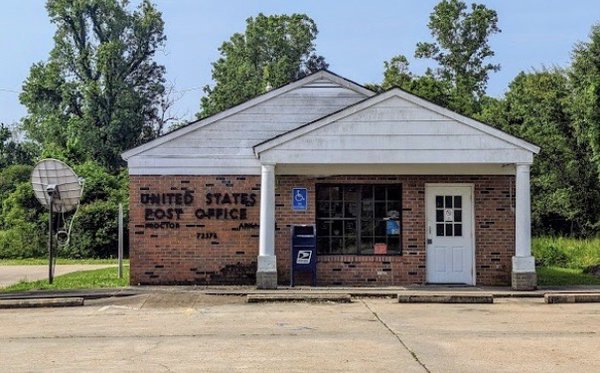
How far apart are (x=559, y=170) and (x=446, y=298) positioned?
22.9 metres

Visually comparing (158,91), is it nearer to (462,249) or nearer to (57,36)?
(57,36)

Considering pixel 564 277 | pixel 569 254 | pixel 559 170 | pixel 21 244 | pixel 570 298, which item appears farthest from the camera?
pixel 559 170

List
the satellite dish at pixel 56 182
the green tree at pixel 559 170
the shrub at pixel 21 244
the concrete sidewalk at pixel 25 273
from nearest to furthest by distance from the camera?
the satellite dish at pixel 56 182 → the concrete sidewalk at pixel 25 273 → the shrub at pixel 21 244 → the green tree at pixel 559 170

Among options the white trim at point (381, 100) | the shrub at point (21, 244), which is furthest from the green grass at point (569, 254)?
the shrub at point (21, 244)

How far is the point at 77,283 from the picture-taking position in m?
18.4

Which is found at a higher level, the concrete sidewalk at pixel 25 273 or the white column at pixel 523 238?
the white column at pixel 523 238

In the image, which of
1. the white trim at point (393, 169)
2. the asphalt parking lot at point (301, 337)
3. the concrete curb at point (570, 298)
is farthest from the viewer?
the white trim at point (393, 169)

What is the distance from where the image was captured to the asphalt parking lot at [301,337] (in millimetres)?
8367

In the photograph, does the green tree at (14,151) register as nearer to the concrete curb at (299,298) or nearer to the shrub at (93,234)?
the shrub at (93,234)

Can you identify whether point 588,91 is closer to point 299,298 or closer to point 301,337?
point 299,298

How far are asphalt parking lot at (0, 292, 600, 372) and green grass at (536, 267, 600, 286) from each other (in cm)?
358

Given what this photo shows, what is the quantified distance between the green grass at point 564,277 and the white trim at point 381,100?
361 cm

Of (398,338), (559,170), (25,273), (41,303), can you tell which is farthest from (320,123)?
(559,170)

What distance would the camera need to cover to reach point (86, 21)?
182 ft
